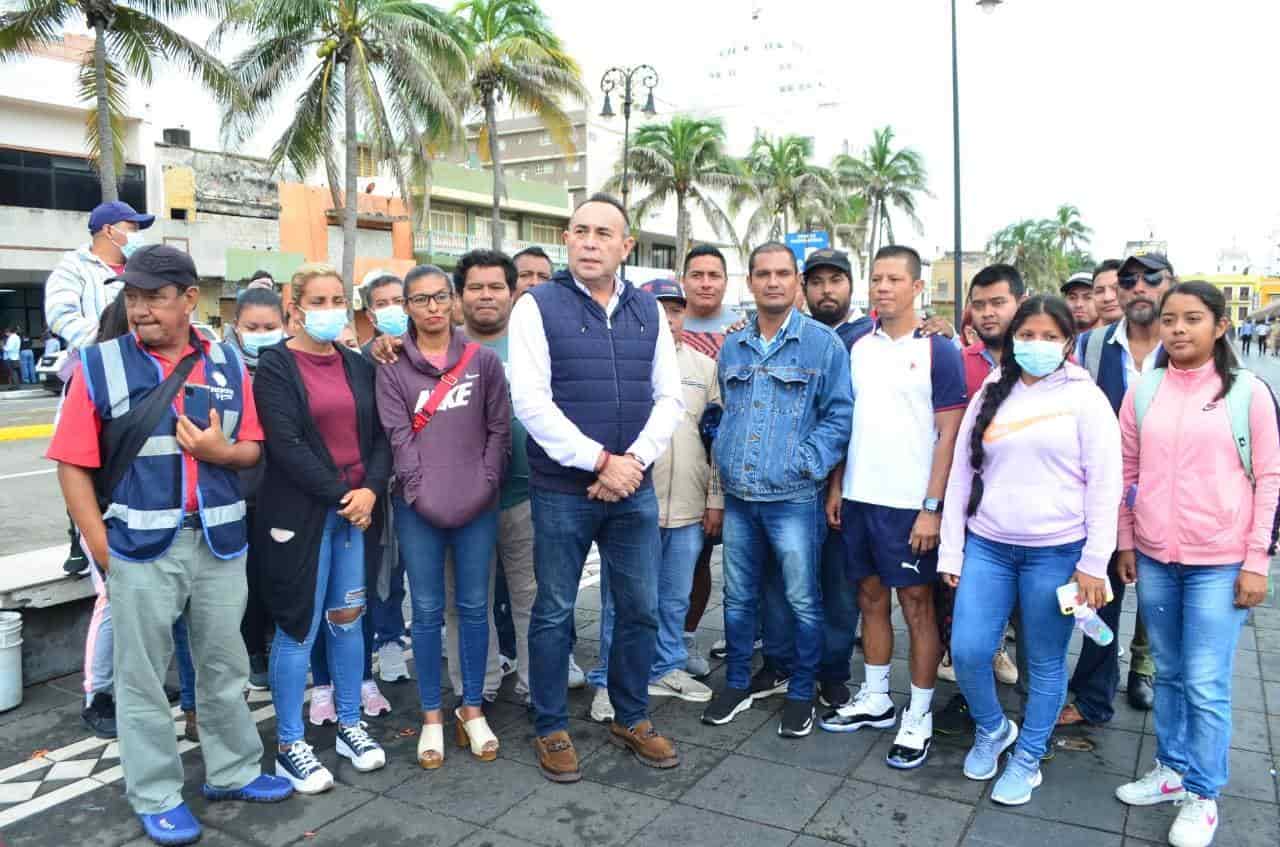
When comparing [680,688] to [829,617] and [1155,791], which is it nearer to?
[829,617]

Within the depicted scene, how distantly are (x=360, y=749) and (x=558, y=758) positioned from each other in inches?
34.4

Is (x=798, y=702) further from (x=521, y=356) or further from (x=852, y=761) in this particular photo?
(x=521, y=356)

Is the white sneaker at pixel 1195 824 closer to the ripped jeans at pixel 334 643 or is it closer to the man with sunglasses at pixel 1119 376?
the man with sunglasses at pixel 1119 376

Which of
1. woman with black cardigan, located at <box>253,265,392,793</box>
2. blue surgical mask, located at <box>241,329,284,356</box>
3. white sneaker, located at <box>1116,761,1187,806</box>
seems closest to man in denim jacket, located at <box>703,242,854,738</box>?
white sneaker, located at <box>1116,761,1187,806</box>

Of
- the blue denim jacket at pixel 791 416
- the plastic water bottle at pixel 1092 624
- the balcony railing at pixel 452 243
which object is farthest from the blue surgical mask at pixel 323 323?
the balcony railing at pixel 452 243

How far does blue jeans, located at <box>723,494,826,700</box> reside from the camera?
4.28 m

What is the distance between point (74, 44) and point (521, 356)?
32543mm

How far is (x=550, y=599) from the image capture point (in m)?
3.92

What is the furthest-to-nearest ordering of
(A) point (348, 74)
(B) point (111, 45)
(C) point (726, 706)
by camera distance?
(A) point (348, 74)
(B) point (111, 45)
(C) point (726, 706)

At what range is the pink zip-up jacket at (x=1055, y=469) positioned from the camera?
3457mm

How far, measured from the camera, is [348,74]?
20.9 meters

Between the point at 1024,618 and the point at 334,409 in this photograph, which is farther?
the point at 334,409

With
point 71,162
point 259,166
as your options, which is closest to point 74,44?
point 71,162

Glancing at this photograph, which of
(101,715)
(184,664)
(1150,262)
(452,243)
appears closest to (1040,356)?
(1150,262)
